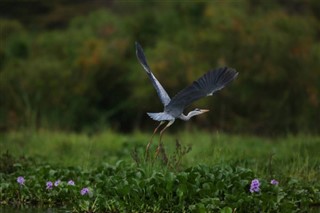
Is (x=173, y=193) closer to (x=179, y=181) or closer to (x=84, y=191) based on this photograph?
(x=179, y=181)

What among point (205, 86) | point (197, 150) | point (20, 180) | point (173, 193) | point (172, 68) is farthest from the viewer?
point (172, 68)

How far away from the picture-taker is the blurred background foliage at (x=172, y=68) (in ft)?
48.7

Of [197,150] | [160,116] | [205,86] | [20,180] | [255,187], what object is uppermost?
[205,86]

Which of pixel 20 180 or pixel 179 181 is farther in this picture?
pixel 20 180

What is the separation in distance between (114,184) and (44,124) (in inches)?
304

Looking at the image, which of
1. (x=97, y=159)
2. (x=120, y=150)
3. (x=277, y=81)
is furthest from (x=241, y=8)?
(x=97, y=159)

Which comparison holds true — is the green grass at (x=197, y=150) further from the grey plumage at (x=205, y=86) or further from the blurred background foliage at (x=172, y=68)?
the blurred background foliage at (x=172, y=68)

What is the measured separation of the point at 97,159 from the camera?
923 cm

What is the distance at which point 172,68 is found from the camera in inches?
613

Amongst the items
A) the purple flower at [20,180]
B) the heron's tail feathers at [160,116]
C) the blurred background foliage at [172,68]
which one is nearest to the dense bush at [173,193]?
the purple flower at [20,180]

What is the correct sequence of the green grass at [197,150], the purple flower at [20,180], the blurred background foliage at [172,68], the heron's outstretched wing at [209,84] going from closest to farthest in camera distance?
the heron's outstretched wing at [209,84] < the purple flower at [20,180] < the green grass at [197,150] < the blurred background foliage at [172,68]

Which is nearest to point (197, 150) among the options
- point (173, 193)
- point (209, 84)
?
point (173, 193)

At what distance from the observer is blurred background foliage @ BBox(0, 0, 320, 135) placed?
1484cm

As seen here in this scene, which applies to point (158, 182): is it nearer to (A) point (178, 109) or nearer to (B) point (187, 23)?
(A) point (178, 109)
